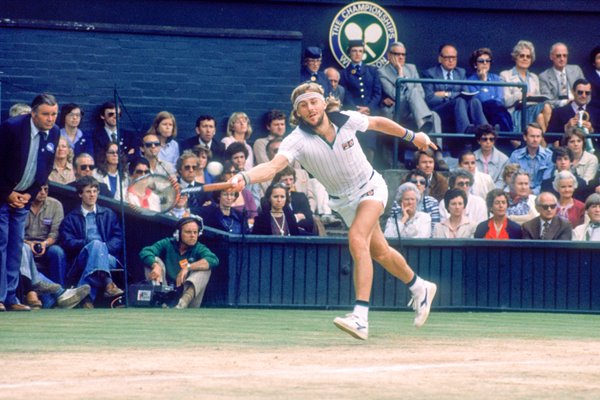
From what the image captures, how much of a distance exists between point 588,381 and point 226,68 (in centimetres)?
1153

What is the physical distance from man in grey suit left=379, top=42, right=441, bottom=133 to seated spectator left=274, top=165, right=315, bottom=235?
2076 millimetres

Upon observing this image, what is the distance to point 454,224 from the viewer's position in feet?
49.5

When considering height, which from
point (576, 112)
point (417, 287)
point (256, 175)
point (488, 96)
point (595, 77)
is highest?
point (595, 77)

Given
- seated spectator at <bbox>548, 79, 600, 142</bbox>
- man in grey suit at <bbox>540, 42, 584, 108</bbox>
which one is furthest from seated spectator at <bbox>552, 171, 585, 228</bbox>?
man in grey suit at <bbox>540, 42, 584, 108</bbox>

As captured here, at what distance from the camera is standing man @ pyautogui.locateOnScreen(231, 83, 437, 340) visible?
32.5ft

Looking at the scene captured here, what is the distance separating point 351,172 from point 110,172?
564cm

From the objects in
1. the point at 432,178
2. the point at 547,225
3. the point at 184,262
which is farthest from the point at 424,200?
the point at 184,262

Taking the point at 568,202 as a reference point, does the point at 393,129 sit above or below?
above

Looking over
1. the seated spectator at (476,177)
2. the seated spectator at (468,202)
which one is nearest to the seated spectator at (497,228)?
the seated spectator at (468,202)

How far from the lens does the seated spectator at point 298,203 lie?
15.1m

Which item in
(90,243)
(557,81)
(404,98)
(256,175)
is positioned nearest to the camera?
(256,175)

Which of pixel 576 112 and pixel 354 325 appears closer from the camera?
pixel 354 325

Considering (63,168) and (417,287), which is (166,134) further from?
(417,287)

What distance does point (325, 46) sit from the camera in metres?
19.6
